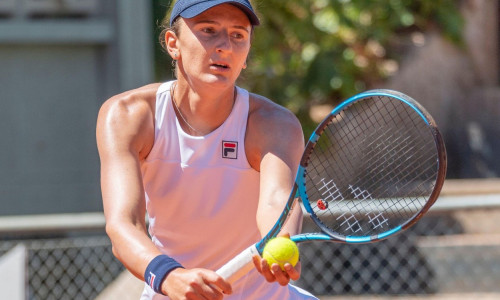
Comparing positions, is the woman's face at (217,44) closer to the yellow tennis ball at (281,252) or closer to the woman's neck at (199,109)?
the woman's neck at (199,109)

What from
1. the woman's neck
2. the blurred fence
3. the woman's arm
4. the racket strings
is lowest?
the blurred fence

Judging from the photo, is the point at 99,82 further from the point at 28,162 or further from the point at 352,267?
the point at 352,267

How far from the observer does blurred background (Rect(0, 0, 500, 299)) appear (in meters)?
5.48

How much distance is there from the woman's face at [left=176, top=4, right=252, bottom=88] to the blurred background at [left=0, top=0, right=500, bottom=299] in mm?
3009

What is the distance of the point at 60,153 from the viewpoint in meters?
8.05

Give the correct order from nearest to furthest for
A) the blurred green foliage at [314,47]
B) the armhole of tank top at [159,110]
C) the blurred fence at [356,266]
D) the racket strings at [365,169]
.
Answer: the armhole of tank top at [159,110]
the racket strings at [365,169]
the blurred fence at [356,266]
the blurred green foliage at [314,47]

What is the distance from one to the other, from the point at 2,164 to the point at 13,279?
3365 mm

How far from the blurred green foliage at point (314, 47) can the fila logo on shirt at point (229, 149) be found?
16.4ft

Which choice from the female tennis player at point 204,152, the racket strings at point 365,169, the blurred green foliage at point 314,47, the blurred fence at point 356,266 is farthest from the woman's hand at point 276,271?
the blurred green foliage at point 314,47

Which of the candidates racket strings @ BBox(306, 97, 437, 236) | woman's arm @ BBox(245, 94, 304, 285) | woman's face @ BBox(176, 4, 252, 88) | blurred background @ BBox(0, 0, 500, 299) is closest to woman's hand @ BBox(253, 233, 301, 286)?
woman's arm @ BBox(245, 94, 304, 285)

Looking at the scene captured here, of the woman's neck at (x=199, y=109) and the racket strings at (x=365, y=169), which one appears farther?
the racket strings at (x=365, y=169)

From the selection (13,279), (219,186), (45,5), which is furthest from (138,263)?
(45,5)

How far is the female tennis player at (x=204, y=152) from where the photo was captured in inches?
101

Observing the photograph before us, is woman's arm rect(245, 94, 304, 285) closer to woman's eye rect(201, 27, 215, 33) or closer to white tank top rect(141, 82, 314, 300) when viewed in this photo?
white tank top rect(141, 82, 314, 300)
